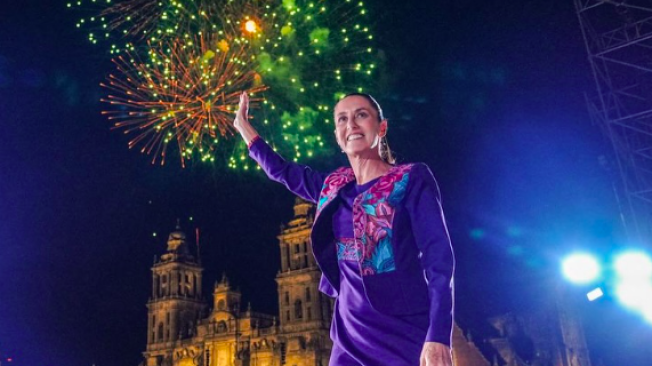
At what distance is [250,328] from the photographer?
47938 millimetres

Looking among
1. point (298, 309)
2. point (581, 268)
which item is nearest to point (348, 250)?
point (581, 268)

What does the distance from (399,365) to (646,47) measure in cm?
1139

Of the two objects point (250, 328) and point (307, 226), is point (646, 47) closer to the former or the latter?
point (307, 226)

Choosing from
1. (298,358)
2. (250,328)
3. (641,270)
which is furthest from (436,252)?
(250,328)

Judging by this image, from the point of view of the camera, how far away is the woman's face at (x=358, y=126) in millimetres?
2770

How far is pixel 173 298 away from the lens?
176 ft

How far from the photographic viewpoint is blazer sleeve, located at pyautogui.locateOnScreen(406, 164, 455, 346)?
218 cm

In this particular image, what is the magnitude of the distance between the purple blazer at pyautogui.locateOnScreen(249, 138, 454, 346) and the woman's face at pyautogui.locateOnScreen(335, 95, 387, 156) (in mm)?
206

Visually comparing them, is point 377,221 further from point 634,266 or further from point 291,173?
point 634,266

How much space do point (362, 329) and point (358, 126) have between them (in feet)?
3.34

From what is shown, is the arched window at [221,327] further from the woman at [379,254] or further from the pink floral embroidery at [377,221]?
the pink floral embroidery at [377,221]

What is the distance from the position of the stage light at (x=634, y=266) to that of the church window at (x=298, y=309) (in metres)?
32.3

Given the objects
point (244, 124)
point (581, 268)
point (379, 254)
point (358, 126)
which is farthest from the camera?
point (581, 268)

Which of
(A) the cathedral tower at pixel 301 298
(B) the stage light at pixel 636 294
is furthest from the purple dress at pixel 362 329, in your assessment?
(A) the cathedral tower at pixel 301 298
